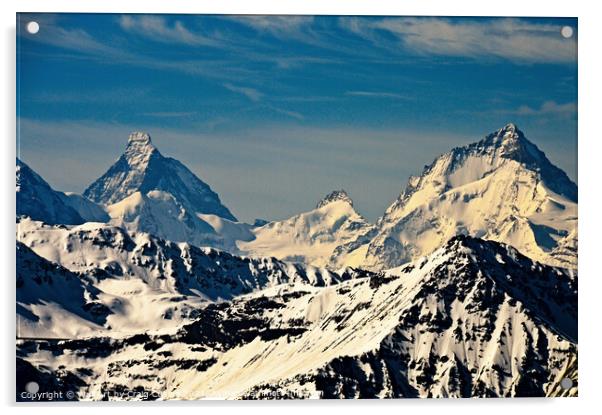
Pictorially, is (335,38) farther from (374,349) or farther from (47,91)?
(374,349)

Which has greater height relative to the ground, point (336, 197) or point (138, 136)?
point (138, 136)

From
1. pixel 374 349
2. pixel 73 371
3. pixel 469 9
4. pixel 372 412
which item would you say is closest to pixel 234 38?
pixel 469 9

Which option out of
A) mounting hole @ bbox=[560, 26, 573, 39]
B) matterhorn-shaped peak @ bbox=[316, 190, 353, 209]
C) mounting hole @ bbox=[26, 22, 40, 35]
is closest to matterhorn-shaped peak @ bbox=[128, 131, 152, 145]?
matterhorn-shaped peak @ bbox=[316, 190, 353, 209]

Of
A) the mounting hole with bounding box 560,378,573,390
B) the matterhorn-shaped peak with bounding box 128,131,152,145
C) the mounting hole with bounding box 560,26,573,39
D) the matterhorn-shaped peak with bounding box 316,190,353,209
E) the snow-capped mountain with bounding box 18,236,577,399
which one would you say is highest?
the mounting hole with bounding box 560,26,573,39

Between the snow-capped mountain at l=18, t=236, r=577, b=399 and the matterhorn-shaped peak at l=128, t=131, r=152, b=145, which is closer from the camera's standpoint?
the snow-capped mountain at l=18, t=236, r=577, b=399

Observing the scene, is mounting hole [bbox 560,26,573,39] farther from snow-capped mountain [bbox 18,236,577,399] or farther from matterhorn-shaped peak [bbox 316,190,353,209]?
matterhorn-shaped peak [bbox 316,190,353,209]

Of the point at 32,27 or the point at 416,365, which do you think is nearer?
the point at 32,27

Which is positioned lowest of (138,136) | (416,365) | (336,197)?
(416,365)

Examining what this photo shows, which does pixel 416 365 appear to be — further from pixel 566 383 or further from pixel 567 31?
pixel 567 31

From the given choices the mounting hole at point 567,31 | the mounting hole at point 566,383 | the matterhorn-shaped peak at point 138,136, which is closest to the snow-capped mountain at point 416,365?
the mounting hole at point 566,383

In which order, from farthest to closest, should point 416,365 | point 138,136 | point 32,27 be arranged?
point 416,365 → point 138,136 → point 32,27

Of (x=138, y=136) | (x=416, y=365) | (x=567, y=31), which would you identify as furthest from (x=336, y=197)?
(x=567, y=31)
